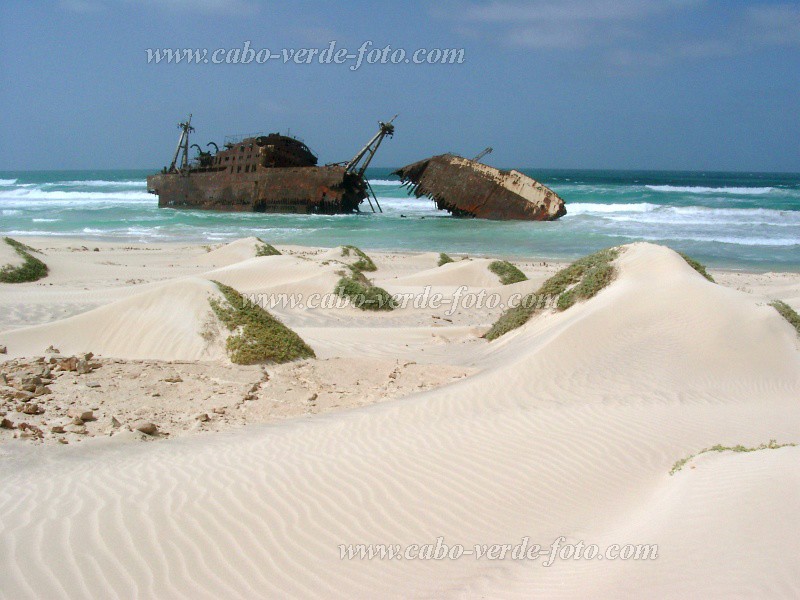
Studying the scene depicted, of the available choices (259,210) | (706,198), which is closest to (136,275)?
(259,210)

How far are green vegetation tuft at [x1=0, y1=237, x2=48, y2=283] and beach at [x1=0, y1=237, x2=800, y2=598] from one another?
5056 millimetres

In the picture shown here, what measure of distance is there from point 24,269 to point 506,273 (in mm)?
11238

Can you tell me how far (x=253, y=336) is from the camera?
8.16m

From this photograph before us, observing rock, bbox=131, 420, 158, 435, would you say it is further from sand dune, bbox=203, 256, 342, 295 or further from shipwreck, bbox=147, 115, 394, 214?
shipwreck, bbox=147, 115, 394, 214

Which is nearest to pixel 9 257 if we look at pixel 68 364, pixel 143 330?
pixel 143 330

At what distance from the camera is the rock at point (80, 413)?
19.1 feet

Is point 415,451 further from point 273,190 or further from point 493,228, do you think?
point 273,190

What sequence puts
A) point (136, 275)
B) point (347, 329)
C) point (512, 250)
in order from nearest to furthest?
point (347, 329) < point (136, 275) < point (512, 250)

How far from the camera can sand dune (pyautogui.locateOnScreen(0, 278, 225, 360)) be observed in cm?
829

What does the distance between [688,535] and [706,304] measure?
5.64 meters

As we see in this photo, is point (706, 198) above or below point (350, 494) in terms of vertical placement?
above

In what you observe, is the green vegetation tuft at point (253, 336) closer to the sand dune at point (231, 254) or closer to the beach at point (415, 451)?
the beach at point (415, 451)

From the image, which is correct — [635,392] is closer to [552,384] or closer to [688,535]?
[552,384]

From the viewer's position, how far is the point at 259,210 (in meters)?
40.9
